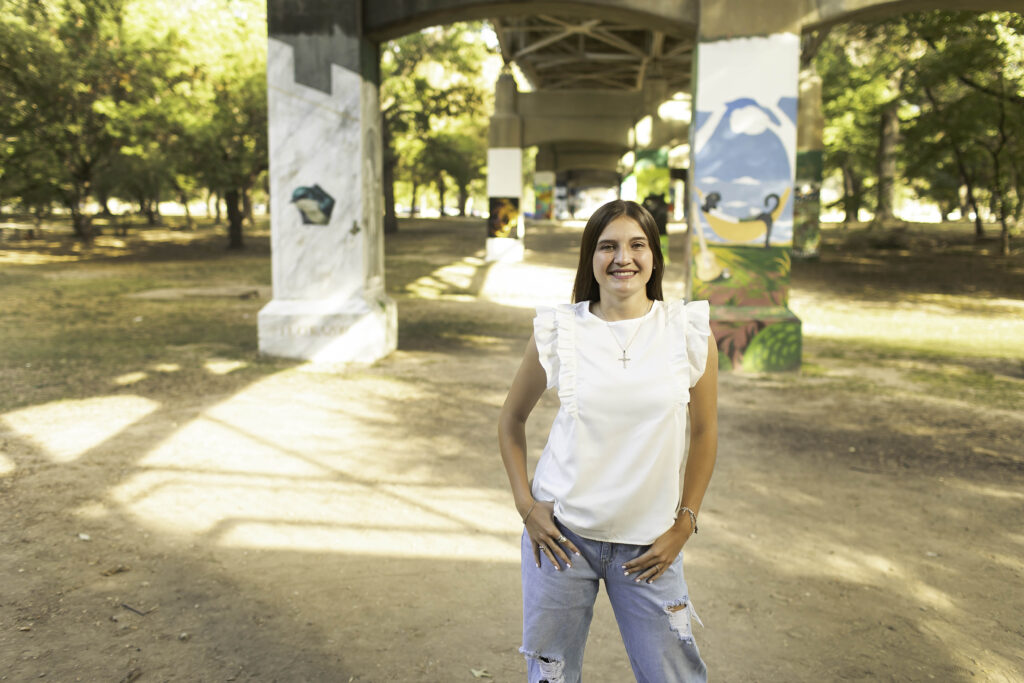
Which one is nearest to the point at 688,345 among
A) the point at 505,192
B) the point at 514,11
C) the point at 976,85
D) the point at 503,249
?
the point at 514,11

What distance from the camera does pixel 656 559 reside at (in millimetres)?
2346

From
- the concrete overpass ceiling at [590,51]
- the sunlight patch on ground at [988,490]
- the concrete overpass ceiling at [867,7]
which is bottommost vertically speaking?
the sunlight patch on ground at [988,490]

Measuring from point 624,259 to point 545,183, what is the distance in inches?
1879

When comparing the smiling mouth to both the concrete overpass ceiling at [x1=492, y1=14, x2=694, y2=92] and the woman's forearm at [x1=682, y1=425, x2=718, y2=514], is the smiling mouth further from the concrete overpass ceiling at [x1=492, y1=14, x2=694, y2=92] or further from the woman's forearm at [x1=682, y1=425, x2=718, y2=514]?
the concrete overpass ceiling at [x1=492, y1=14, x2=694, y2=92]

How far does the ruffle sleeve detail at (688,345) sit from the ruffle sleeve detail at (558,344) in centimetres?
29

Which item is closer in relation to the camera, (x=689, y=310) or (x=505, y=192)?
(x=689, y=310)

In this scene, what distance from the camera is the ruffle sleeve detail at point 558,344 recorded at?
2.40 meters

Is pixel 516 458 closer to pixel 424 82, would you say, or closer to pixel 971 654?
pixel 971 654

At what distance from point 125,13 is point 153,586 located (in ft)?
73.8

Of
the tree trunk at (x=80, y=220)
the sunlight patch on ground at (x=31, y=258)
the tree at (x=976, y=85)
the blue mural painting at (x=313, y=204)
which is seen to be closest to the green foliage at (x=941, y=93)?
the tree at (x=976, y=85)

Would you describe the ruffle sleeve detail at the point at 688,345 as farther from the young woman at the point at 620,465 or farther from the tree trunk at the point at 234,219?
the tree trunk at the point at 234,219

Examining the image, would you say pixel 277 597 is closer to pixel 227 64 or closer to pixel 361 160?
pixel 361 160

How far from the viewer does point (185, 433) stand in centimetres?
737

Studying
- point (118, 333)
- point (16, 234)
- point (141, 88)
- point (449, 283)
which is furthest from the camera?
point (16, 234)
